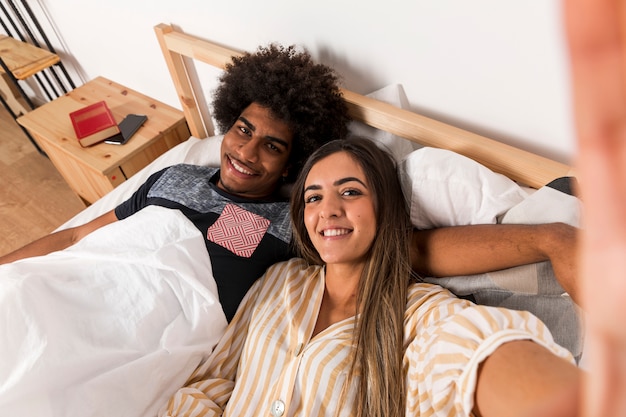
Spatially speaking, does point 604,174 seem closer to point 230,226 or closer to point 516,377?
point 516,377

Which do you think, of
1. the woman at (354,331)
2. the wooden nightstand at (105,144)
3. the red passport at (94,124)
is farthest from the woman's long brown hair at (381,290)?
the red passport at (94,124)

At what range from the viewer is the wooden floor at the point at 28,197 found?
210cm

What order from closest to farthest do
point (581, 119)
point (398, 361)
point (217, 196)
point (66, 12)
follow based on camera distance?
point (581, 119), point (398, 361), point (217, 196), point (66, 12)

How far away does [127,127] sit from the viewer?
1716mm

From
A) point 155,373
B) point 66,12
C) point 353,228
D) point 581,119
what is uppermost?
point 581,119

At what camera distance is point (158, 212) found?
1131 millimetres

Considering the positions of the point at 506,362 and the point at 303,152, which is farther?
the point at 303,152

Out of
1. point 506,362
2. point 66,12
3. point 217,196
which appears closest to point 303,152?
point 217,196

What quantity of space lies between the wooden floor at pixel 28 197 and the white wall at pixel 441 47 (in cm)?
137

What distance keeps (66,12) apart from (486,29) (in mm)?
2024

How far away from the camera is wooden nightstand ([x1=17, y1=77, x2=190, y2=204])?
1639 millimetres

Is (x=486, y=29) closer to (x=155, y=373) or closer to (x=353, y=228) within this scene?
(x=353, y=228)

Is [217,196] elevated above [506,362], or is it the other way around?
[506,362]

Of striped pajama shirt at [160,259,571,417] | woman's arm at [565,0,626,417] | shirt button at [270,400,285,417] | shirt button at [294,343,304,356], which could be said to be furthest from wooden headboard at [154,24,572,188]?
woman's arm at [565,0,626,417]
